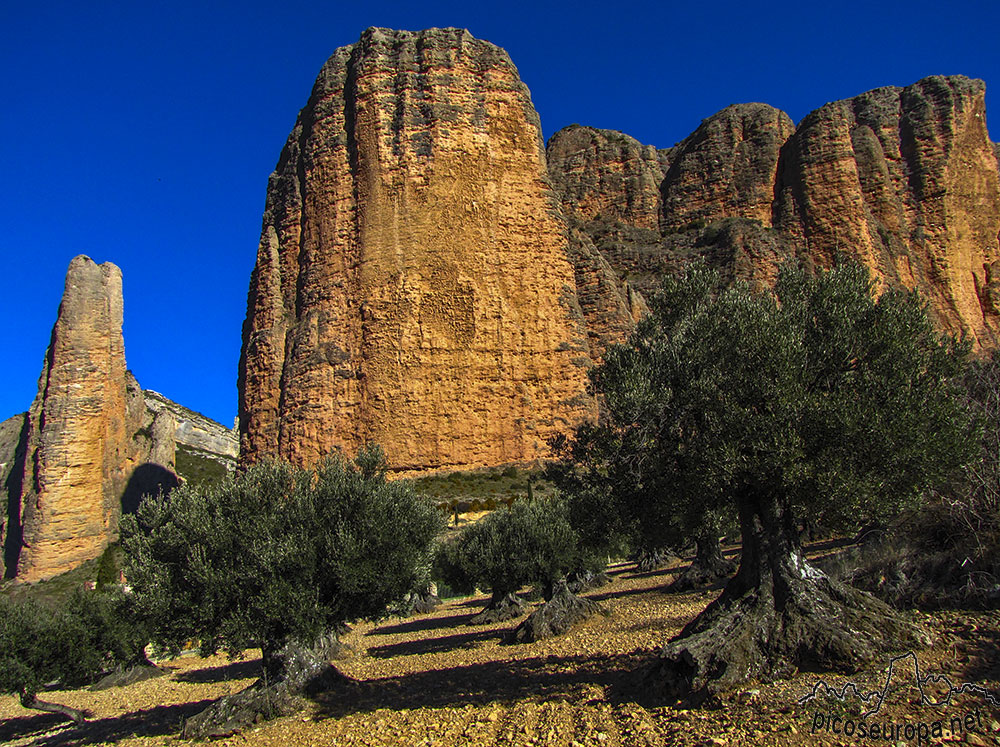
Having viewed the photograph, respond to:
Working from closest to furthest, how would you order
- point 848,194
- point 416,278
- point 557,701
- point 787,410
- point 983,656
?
1. point 983,656
2. point 787,410
3. point 557,701
4. point 416,278
5. point 848,194

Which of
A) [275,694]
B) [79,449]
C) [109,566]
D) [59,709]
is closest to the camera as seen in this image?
[275,694]

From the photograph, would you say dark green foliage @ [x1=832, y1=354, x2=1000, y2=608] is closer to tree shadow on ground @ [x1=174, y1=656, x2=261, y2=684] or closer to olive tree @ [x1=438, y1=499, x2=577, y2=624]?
olive tree @ [x1=438, y1=499, x2=577, y2=624]

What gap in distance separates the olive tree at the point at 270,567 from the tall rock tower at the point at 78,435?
1300 inches

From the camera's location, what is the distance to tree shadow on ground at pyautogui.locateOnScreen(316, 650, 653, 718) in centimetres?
852

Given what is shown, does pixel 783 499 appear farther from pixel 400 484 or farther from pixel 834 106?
pixel 834 106

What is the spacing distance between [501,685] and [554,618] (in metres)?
4.28

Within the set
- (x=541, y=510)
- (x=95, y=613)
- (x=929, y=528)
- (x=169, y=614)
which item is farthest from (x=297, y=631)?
(x=95, y=613)

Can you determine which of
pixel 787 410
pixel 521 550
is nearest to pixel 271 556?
pixel 787 410

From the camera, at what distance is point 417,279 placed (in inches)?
1572

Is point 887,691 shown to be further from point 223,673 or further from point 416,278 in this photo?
point 416,278

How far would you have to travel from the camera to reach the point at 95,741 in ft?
40.4

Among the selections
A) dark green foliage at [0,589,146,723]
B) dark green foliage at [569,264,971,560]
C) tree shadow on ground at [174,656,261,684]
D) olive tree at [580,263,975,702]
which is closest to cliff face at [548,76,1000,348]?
tree shadow on ground at [174,656,261,684]

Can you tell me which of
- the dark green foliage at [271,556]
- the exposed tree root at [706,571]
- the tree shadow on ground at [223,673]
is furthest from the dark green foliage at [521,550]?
the dark green foliage at [271,556]

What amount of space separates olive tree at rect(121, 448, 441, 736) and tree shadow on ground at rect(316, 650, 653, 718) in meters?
0.94
